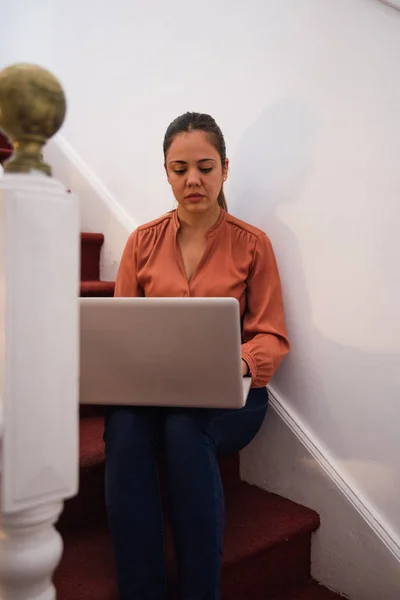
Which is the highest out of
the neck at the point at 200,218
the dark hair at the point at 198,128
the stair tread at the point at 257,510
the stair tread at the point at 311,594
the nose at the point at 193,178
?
the dark hair at the point at 198,128

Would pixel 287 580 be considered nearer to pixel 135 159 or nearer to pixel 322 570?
pixel 322 570

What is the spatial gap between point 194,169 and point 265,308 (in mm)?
375

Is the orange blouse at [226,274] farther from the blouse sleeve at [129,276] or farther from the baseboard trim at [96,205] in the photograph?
the baseboard trim at [96,205]

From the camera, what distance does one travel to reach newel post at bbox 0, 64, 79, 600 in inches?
17.3

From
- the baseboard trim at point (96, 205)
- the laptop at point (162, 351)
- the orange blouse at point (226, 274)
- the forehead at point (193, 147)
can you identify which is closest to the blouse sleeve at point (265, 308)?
the orange blouse at point (226, 274)

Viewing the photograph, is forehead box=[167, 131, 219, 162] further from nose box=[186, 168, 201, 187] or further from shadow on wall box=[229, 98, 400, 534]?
shadow on wall box=[229, 98, 400, 534]

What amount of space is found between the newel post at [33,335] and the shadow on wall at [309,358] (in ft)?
2.99

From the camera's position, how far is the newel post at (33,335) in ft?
1.44

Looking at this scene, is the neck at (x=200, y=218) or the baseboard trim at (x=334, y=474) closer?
the baseboard trim at (x=334, y=474)

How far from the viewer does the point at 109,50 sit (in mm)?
2012

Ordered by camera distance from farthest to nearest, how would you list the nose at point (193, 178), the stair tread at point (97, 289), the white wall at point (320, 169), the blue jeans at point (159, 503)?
the stair tread at point (97, 289) < the nose at point (193, 178) < the white wall at point (320, 169) < the blue jeans at point (159, 503)

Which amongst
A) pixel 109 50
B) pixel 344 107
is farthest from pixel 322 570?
pixel 109 50

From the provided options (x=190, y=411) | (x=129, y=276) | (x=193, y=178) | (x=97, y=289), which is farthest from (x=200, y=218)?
(x=190, y=411)

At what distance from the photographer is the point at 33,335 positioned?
45cm
